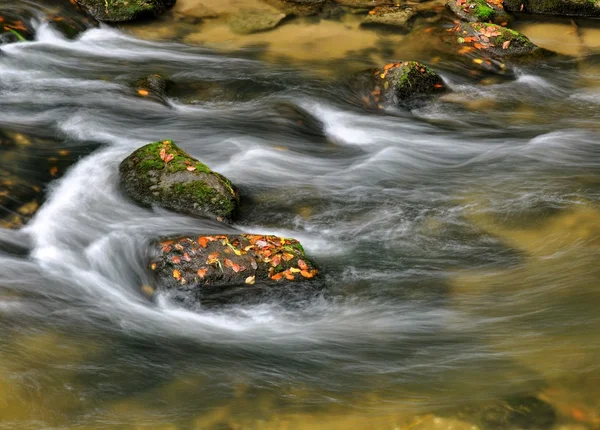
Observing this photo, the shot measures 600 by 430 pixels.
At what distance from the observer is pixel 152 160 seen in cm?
727

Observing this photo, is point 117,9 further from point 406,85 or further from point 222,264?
point 222,264

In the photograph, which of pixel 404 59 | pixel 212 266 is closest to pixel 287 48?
pixel 404 59

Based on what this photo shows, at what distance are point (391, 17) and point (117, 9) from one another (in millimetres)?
4926

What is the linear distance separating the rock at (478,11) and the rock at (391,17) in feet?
2.68

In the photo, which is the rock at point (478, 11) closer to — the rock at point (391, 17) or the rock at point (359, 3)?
the rock at point (391, 17)

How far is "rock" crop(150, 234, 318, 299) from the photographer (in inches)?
234

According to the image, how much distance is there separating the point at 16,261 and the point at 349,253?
3.12 metres

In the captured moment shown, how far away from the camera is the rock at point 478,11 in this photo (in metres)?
12.5

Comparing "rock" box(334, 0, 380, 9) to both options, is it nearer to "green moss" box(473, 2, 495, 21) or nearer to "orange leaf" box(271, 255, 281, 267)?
"green moss" box(473, 2, 495, 21)

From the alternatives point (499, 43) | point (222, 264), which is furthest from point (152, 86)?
point (499, 43)

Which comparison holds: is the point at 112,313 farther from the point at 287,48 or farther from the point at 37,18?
the point at 37,18

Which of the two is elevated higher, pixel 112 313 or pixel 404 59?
pixel 404 59

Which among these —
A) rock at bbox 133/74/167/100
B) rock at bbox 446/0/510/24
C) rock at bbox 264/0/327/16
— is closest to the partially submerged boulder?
rock at bbox 446/0/510/24

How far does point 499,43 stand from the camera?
11500 mm
